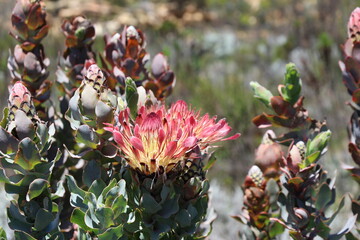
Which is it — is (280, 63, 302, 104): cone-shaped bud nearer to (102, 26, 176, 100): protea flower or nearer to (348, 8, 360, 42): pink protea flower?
(348, 8, 360, 42): pink protea flower

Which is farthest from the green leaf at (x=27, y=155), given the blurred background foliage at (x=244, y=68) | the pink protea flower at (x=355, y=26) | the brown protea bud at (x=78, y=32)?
the blurred background foliage at (x=244, y=68)

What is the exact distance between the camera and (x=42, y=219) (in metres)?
1.06

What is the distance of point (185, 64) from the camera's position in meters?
6.95

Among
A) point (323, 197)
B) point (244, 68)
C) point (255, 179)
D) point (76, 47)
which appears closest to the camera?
point (323, 197)

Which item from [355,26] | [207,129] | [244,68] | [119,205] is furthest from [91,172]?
[244,68]

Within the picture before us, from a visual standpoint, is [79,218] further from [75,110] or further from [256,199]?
[256,199]

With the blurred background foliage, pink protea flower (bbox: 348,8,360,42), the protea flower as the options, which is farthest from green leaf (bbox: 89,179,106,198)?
the blurred background foliage

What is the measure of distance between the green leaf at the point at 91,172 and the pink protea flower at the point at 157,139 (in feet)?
0.36

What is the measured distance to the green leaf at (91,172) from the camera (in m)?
1.10

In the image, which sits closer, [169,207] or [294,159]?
[169,207]

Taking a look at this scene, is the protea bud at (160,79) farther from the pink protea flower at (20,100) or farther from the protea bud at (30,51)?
the pink protea flower at (20,100)

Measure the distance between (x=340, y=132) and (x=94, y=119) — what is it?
4326mm

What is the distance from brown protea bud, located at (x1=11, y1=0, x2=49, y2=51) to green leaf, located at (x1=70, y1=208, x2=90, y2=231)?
525 mm

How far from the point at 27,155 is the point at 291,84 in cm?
60
